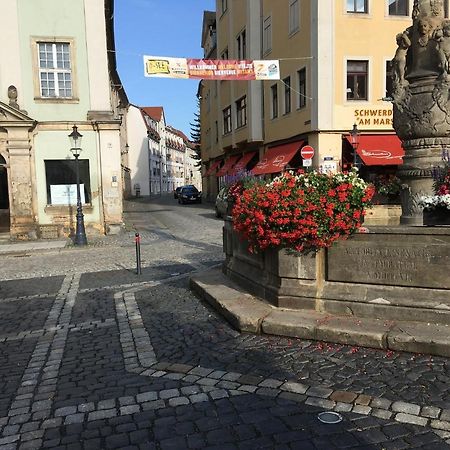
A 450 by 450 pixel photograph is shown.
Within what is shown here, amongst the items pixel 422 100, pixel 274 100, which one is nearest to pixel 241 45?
pixel 274 100

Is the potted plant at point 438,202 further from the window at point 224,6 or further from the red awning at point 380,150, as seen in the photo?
the window at point 224,6

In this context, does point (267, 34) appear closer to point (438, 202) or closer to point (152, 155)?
point (438, 202)

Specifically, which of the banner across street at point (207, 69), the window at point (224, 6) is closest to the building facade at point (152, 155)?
the window at point (224, 6)

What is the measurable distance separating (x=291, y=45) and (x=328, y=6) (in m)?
2.71

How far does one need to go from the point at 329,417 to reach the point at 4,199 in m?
17.5

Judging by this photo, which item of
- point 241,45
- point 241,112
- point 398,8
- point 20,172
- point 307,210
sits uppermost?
point 241,45

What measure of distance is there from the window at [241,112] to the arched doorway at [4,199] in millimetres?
15354

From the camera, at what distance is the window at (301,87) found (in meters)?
21.1

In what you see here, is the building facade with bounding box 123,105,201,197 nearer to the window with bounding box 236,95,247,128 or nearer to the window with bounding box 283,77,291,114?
the window with bounding box 236,95,247,128

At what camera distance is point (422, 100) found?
21.6 ft

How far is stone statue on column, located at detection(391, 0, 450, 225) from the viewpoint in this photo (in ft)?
21.2

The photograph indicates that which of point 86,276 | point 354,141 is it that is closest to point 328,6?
point 354,141

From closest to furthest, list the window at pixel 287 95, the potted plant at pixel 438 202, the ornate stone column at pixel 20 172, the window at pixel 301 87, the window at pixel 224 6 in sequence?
the potted plant at pixel 438 202 < the ornate stone column at pixel 20 172 < the window at pixel 301 87 < the window at pixel 287 95 < the window at pixel 224 6

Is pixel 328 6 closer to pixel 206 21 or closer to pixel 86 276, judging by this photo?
pixel 86 276
